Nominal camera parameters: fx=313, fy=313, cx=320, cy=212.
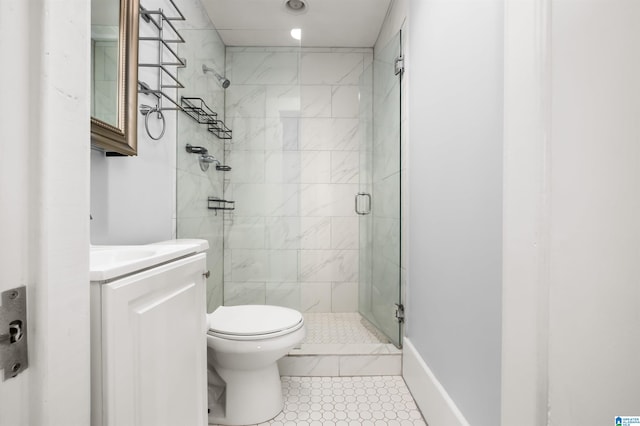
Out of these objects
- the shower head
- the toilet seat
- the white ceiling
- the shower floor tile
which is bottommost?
the shower floor tile

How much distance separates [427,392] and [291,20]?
8.34 feet

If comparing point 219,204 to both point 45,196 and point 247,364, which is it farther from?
point 45,196

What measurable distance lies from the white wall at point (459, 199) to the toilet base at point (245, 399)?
767 millimetres

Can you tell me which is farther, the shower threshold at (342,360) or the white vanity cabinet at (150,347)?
the shower threshold at (342,360)

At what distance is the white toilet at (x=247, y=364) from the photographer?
1375mm

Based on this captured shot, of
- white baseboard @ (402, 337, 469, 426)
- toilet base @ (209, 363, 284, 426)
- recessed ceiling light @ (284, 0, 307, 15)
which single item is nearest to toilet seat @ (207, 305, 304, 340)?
toilet base @ (209, 363, 284, 426)

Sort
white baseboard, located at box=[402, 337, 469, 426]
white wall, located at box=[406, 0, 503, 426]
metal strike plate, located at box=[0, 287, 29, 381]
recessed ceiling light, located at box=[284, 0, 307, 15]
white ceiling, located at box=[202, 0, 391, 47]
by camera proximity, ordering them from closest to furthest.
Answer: metal strike plate, located at box=[0, 287, 29, 381], white wall, located at box=[406, 0, 503, 426], white baseboard, located at box=[402, 337, 469, 426], white ceiling, located at box=[202, 0, 391, 47], recessed ceiling light, located at box=[284, 0, 307, 15]

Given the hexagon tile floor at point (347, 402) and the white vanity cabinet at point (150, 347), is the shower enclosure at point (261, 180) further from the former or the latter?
the white vanity cabinet at point (150, 347)

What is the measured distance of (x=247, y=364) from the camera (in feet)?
4.57

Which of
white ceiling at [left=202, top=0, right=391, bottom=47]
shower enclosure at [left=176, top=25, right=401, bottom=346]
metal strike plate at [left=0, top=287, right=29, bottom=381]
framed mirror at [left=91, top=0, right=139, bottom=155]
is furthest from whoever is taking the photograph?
white ceiling at [left=202, top=0, right=391, bottom=47]

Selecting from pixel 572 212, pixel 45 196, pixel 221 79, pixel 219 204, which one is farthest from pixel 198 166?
pixel 572 212

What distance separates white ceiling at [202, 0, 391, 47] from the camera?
2.03m

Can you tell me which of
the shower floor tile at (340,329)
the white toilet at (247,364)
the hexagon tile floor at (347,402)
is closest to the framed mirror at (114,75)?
the white toilet at (247,364)

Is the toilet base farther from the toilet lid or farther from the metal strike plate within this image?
the metal strike plate
